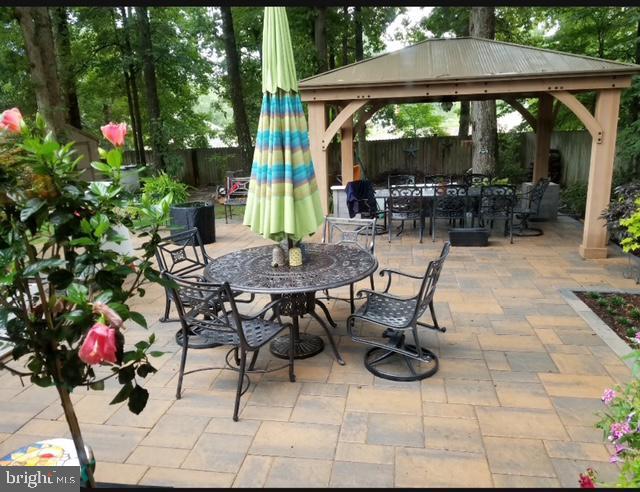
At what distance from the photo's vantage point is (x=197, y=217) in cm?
681

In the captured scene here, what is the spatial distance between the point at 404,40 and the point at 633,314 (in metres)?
15.2

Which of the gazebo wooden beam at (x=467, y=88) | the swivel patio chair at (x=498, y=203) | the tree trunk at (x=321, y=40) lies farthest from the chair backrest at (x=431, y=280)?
the tree trunk at (x=321, y=40)

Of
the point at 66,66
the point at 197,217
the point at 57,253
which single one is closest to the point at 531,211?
the point at 197,217

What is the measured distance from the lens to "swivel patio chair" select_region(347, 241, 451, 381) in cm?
298

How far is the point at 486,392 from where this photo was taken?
281 cm

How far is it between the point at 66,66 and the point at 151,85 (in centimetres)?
243

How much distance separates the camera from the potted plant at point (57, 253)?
44.1 inches

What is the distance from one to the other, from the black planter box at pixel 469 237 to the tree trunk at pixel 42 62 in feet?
19.9

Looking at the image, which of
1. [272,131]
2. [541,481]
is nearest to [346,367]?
[541,481]

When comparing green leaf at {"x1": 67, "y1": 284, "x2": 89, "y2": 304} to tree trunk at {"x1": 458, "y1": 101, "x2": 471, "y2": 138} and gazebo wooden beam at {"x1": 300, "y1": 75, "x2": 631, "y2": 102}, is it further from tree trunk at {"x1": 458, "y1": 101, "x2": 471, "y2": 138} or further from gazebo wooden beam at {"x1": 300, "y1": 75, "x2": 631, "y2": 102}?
tree trunk at {"x1": 458, "y1": 101, "x2": 471, "y2": 138}

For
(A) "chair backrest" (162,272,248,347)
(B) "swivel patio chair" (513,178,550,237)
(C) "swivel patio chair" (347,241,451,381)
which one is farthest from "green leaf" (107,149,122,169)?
(B) "swivel patio chair" (513,178,550,237)

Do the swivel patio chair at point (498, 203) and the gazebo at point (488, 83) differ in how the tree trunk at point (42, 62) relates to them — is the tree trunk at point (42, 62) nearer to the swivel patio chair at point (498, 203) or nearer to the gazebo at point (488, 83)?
the gazebo at point (488, 83)

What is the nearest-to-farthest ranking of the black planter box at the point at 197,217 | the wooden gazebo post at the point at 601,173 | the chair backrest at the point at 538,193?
the wooden gazebo post at the point at 601,173 → the black planter box at the point at 197,217 → the chair backrest at the point at 538,193
